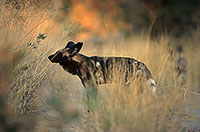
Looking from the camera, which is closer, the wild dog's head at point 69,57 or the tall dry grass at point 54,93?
the tall dry grass at point 54,93

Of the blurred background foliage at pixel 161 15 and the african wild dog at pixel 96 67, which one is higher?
the blurred background foliage at pixel 161 15

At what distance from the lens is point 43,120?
2680 millimetres

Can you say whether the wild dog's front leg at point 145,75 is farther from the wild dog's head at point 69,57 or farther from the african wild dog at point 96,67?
the wild dog's head at point 69,57

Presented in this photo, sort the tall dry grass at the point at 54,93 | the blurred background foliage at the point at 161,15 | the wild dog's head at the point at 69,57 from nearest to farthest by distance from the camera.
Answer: the tall dry grass at the point at 54,93, the wild dog's head at the point at 69,57, the blurred background foliage at the point at 161,15

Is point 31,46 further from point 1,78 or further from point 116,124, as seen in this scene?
point 1,78

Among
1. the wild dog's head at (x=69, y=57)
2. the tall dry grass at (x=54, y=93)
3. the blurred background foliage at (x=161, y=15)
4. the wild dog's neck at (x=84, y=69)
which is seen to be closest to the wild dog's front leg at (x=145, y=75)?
the tall dry grass at (x=54, y=93)

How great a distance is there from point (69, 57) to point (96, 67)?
1.12 ft

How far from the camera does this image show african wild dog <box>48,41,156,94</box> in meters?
3.12

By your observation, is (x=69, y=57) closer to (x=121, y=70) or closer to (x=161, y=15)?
(x=121, y=70)

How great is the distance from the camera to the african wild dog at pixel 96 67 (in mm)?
3117

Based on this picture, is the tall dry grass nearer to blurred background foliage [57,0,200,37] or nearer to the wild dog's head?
the wild dog's head

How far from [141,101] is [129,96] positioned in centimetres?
13

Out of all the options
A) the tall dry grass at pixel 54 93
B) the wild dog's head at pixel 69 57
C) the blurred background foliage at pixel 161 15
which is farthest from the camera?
the blurred background foliage at pixel 161 15

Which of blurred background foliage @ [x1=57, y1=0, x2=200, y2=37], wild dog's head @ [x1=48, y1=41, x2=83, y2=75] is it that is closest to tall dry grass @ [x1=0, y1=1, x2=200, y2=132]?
wild dog's head @ [x1=48, y1=41, x2=83, y2=75]
